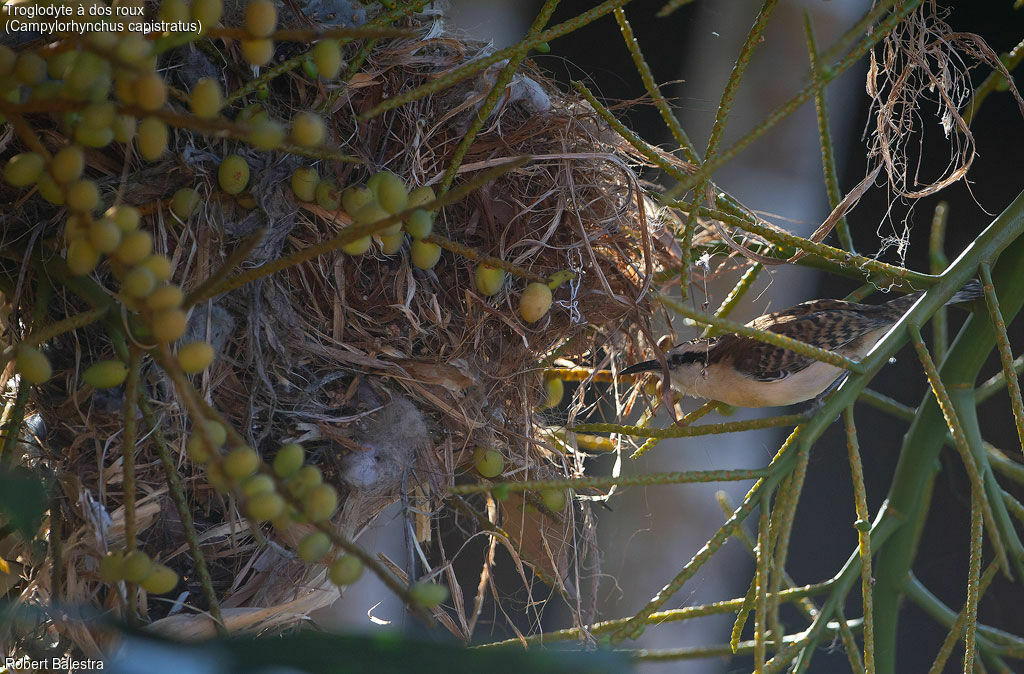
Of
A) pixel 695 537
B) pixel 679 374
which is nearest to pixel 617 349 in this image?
pixel 679 374

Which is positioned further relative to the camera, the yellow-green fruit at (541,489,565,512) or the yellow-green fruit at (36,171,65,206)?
the yellow-green fruit at (541,489,565,512)

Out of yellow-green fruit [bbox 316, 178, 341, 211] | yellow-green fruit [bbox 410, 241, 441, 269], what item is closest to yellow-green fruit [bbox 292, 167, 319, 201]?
yellow-green fruit [bbox 316, 178, 341, 211]

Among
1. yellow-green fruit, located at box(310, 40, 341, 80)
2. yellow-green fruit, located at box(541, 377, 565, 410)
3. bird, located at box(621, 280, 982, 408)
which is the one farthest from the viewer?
bird, located at box(621, 280, 982, 408)

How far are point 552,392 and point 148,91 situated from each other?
22.4 inches

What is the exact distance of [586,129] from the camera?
0.72 m

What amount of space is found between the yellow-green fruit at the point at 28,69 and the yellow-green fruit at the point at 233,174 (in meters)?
0.20

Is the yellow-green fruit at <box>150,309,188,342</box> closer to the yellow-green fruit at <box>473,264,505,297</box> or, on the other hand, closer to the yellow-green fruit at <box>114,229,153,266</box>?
the yellow-green fruit at <box>114,229,153,266</box>

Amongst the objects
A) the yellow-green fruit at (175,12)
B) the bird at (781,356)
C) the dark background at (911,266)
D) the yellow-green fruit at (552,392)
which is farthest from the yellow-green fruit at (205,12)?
the dark background at (911,266)

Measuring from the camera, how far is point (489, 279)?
60cm

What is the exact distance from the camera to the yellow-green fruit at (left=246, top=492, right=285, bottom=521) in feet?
1.03

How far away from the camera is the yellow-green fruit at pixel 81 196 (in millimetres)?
324

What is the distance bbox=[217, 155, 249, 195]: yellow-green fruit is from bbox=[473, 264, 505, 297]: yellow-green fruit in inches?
7.2

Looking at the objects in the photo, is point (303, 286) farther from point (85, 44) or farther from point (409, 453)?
point (85, 44)

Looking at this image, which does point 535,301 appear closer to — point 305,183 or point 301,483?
point 305,183
